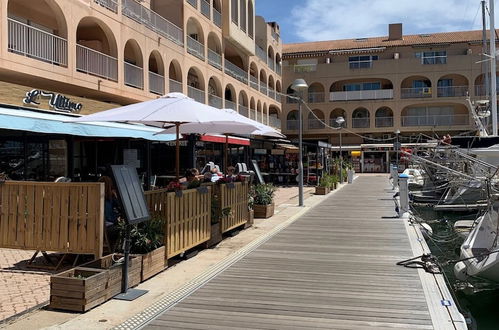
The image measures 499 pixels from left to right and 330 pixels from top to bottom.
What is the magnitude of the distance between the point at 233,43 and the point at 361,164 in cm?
2634

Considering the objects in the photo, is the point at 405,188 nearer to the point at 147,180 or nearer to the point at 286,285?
the point at 286,285

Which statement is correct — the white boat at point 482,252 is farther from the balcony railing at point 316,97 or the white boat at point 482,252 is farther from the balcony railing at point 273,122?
the balcony railing at point 316,97

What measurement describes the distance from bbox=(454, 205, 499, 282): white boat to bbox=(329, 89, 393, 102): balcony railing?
43.2 meters

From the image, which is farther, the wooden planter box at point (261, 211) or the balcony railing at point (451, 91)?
the balcony railing at point (451, 91)

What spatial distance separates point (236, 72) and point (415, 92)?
24563 millimetres

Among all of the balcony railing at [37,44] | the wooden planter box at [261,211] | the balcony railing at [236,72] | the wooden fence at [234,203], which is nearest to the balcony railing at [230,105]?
the balcony railing at [236,72]

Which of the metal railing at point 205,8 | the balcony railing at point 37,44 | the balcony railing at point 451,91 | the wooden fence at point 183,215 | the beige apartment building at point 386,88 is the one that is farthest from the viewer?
the beige apartment building at point 386,88

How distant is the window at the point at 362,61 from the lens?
171ft

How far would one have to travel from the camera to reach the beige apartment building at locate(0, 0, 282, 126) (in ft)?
45.3

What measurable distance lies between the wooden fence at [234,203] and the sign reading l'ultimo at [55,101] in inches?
Result: 250

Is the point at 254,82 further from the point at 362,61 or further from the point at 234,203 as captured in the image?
the point at 234,203

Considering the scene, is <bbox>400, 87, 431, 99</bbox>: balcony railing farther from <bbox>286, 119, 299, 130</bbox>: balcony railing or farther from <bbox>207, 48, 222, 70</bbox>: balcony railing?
<bbox>207, 48, 222, 70</bbox>: balcony railing

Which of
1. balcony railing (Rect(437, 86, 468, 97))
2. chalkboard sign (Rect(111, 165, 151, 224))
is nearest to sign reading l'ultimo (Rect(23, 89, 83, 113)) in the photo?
chalkboard sign (Rect(111, 165, 151, 224))

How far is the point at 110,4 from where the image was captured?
703 inches
